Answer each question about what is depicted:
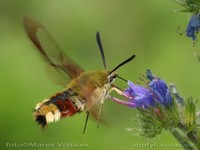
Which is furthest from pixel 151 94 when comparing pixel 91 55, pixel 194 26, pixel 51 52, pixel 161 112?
pixel 91 55

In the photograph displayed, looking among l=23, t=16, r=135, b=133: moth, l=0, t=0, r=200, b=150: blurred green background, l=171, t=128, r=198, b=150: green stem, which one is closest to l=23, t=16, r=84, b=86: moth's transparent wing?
l=23, t=16, r=135, b=133: moth

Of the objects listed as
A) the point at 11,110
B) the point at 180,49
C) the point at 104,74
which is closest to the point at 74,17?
the point at 180,49

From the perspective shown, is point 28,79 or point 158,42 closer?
point 28,79

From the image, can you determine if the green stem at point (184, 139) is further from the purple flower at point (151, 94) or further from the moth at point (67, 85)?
the moth at point (67, 85)

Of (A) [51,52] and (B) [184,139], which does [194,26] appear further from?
(A) [51,52]

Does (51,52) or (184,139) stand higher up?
(51,52)

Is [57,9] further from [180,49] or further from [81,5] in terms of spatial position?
[180,49]

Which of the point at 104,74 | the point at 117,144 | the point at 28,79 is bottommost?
the point at 117,144
